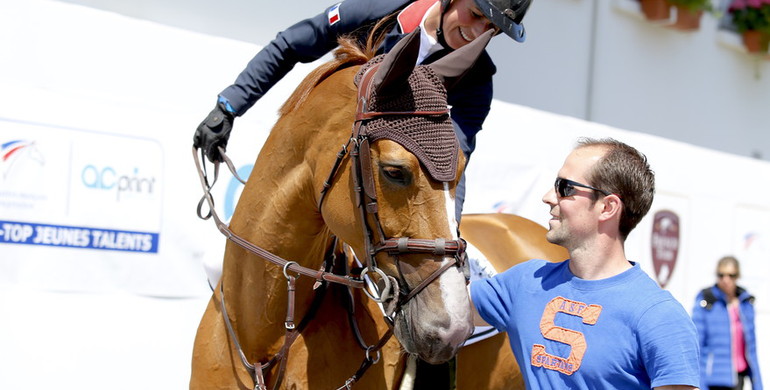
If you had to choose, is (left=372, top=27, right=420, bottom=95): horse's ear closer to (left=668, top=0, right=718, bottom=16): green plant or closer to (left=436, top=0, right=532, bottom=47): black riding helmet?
(left=436, top=0, right=532, bottom=47): black riding helmet

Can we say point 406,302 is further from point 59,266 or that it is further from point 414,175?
point 59,266

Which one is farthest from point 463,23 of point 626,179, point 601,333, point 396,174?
point 601,333

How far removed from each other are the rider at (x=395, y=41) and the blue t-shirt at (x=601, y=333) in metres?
0.71

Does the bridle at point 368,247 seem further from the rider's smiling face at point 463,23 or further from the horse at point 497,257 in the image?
the horse at point 497,257

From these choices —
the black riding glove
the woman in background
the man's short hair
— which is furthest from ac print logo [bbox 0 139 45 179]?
the woman in background

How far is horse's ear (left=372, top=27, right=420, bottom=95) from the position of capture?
2402 mm

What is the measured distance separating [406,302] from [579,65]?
694cm

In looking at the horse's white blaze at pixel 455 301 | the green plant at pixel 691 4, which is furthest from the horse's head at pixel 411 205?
the green plant at pixel 691 4

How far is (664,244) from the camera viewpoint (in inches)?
307

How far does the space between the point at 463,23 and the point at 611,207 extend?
1016 millimetres

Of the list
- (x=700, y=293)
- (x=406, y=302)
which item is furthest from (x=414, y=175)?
(x=700, y=293)

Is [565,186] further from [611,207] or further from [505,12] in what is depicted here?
[505,12]

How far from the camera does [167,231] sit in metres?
4.70

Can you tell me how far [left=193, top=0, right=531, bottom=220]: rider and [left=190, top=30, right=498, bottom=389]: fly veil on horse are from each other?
254mm
